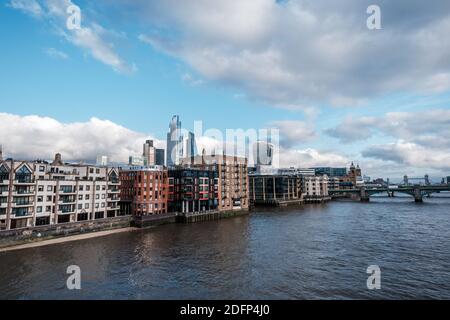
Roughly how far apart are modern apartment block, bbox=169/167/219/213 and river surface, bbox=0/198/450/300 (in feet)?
118

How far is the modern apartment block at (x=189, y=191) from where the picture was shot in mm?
112750

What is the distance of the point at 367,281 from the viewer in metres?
39.5

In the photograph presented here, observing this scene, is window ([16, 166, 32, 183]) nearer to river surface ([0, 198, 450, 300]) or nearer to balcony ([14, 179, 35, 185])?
balcony ([14, 179, 35, 185])

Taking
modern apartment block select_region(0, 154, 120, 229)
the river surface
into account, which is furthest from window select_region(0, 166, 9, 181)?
the river surface

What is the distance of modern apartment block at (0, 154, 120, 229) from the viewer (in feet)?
222

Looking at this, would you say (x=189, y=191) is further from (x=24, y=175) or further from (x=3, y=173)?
(x=3, y=173)

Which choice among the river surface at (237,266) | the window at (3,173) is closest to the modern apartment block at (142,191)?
the river surface at (237,266)

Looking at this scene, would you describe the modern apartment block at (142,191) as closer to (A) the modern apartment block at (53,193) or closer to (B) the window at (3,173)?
(A) the modern apartment block at (53,193)

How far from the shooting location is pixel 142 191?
102000mm

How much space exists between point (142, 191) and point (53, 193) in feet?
99.3

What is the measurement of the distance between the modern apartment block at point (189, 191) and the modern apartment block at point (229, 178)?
8920mm

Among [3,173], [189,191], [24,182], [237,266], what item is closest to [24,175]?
[24,182]
